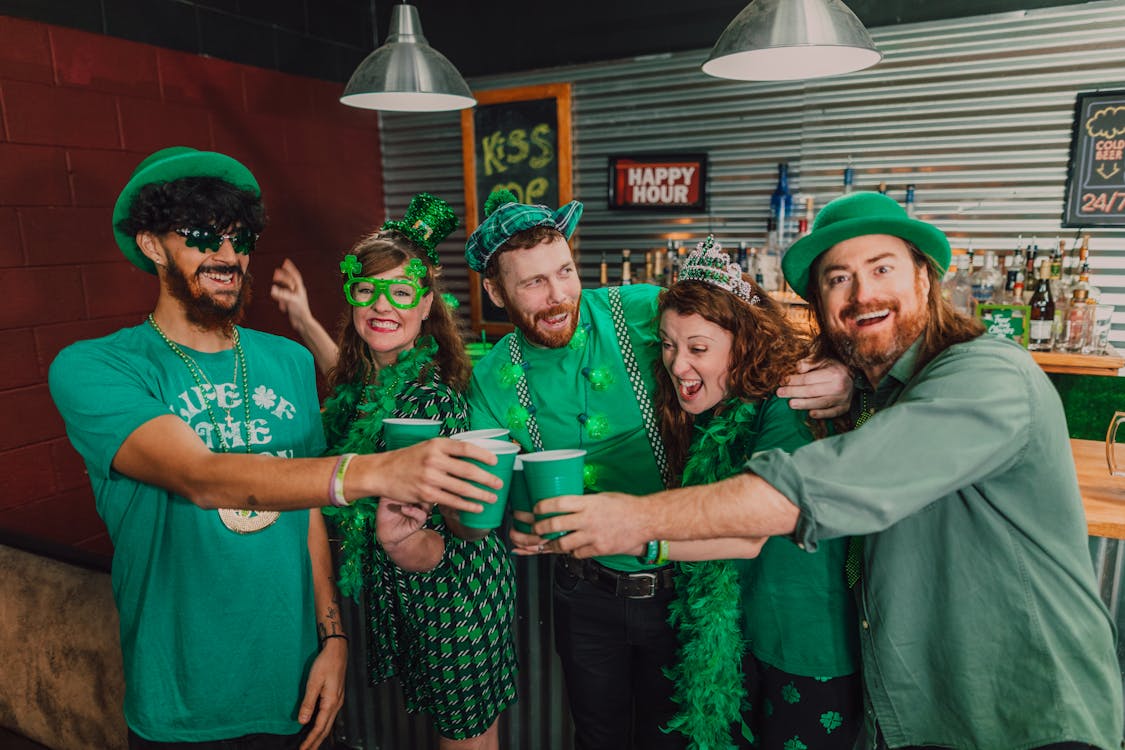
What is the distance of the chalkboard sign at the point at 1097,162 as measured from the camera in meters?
3.49

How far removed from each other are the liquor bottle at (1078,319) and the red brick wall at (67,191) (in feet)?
15.4

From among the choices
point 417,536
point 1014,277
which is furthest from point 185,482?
point 1014,277

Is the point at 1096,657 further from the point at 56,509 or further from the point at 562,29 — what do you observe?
the point at 562,29

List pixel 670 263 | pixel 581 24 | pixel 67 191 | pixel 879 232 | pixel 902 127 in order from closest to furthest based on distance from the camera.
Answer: pixel 879 232
pixel 67 191
pixel 902 127
pixel 670 263
pixel 581 24

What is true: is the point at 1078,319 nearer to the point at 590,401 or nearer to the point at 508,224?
the point at 590,401

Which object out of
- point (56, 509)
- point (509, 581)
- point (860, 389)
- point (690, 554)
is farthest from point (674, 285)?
point (56, 509)

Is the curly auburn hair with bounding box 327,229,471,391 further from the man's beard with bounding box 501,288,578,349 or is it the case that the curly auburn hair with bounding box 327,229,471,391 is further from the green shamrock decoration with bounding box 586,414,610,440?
the green shamrock decoration with bounding box 586,414,610,440

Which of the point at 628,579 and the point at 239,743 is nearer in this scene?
the point at 239,743

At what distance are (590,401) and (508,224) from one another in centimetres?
54

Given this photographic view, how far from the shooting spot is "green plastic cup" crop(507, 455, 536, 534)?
1271mm

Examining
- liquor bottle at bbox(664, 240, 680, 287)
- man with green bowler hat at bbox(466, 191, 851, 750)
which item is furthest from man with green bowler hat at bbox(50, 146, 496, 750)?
liquor bottle at bbox(664, 240, 680, 287)

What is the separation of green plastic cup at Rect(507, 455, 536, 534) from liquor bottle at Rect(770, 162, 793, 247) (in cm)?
336

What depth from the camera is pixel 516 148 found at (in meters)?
5.05

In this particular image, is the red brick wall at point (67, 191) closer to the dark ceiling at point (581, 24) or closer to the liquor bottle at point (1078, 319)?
the dark ceiling at point (581, 24)
